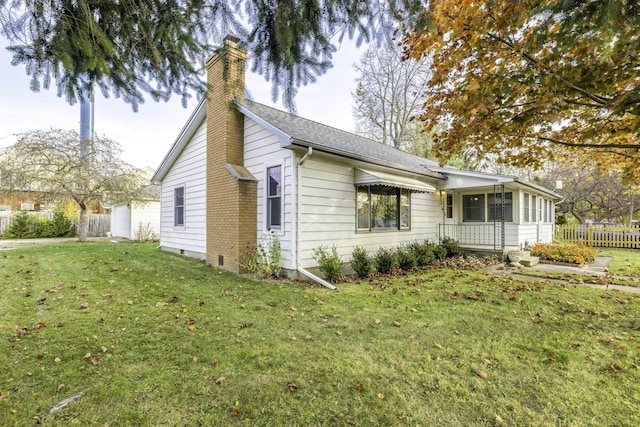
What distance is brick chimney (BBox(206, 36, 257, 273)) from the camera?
8.16m

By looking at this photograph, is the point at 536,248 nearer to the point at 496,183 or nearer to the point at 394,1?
the point at 496,183

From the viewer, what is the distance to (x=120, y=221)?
64.7 ft

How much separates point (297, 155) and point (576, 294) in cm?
678

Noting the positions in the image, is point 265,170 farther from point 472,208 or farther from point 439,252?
point 472,208

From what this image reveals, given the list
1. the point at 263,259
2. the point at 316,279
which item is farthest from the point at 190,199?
the point at 316,279

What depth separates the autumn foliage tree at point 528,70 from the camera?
3221 millimetres

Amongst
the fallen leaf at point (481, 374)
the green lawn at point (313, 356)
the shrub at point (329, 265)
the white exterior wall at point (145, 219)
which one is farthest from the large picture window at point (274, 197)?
the white exterior wall at point (145, 219)

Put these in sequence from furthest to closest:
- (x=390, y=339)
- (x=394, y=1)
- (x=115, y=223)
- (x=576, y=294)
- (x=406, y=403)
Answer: (x=115, y=223), (x=576, y=294), (x=390, y=339), (x=394, y=1), (x=406, y=403)

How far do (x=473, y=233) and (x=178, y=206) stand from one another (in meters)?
11.8

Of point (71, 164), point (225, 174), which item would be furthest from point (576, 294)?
point (71, 164)

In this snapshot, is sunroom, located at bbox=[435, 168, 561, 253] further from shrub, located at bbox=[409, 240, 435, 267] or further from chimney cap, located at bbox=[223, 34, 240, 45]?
chimney cap, located at bbox=[223, 34, 240, 45]

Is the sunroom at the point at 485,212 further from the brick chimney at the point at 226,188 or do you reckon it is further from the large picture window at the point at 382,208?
the brick chimney at the point at 226,188

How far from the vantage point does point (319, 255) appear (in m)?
7.68

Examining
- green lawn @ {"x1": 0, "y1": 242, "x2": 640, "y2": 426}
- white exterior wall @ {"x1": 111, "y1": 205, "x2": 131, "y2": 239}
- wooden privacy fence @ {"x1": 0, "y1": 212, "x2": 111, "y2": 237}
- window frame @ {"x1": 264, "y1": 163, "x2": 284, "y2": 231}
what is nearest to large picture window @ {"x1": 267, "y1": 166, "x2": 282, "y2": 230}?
window frame @ {"x1": 264, "y1": 163, "x2": 284, "y2": 231}
